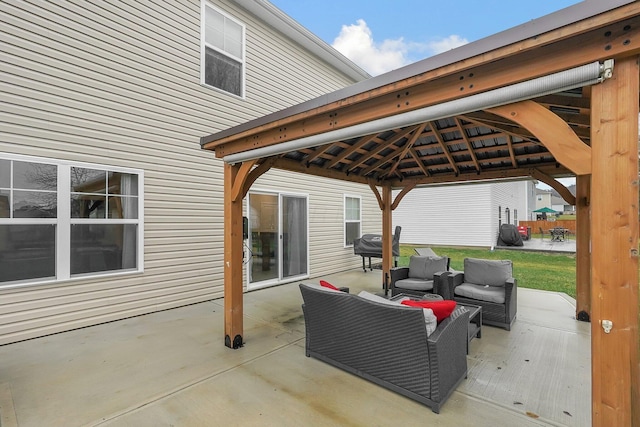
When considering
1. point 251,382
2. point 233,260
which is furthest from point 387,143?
point 251,382

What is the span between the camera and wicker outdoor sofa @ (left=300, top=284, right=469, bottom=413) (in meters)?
2.53

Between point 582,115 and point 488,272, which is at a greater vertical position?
point 582,115

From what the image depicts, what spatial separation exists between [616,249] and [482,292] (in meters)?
3.39

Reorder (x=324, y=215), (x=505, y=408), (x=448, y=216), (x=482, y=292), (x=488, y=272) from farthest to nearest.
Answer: (x=448, y=216) → (x=324, y=215) → (x=488, y=272) → (x=482, y=292) → (x=505, y=408)

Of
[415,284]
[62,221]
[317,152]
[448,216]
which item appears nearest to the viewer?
[62,221]

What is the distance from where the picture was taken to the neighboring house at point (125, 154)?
393 centimetres

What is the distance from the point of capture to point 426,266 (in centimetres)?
578

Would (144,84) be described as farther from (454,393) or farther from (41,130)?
(454,393)

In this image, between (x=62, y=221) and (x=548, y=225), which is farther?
(x=548, y=225)

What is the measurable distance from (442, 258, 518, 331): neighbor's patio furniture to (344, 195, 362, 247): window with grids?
4.41 meters

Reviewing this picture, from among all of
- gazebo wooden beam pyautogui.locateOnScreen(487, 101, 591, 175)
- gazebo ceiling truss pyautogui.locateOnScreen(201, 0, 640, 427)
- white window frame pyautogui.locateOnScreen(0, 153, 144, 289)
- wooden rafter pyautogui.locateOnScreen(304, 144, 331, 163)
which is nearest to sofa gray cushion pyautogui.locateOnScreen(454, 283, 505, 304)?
gazebo ceiling truss pyautogui.locateOnScreen(201, 0, 640, 427)

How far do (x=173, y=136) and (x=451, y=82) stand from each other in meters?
4.84

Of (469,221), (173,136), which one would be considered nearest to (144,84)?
(173,136)

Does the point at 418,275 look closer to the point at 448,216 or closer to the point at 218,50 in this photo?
the point at 218,50
